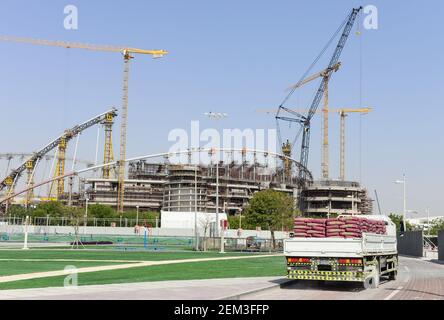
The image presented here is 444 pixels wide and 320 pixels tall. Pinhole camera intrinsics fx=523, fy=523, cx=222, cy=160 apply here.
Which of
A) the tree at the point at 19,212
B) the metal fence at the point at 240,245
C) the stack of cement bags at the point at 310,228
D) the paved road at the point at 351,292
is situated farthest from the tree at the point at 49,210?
the stack of cement bags at the point at 310,228

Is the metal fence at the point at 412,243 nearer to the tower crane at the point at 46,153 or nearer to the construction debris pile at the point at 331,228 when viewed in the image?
the construction debris pile at the point at 331,228

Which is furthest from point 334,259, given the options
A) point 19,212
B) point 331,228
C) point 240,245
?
point 19,212

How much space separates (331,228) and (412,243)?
44.9m

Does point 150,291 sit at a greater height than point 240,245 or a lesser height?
greater

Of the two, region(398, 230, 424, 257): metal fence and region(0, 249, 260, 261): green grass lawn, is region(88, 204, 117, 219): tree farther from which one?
region(0, 249, 260, 261): green grass lawn

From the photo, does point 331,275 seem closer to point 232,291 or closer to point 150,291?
point 232,291

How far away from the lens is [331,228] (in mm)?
18719

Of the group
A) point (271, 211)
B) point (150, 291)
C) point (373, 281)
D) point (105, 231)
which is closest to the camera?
point (150, 291)

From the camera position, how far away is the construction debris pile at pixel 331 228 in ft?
60.6
